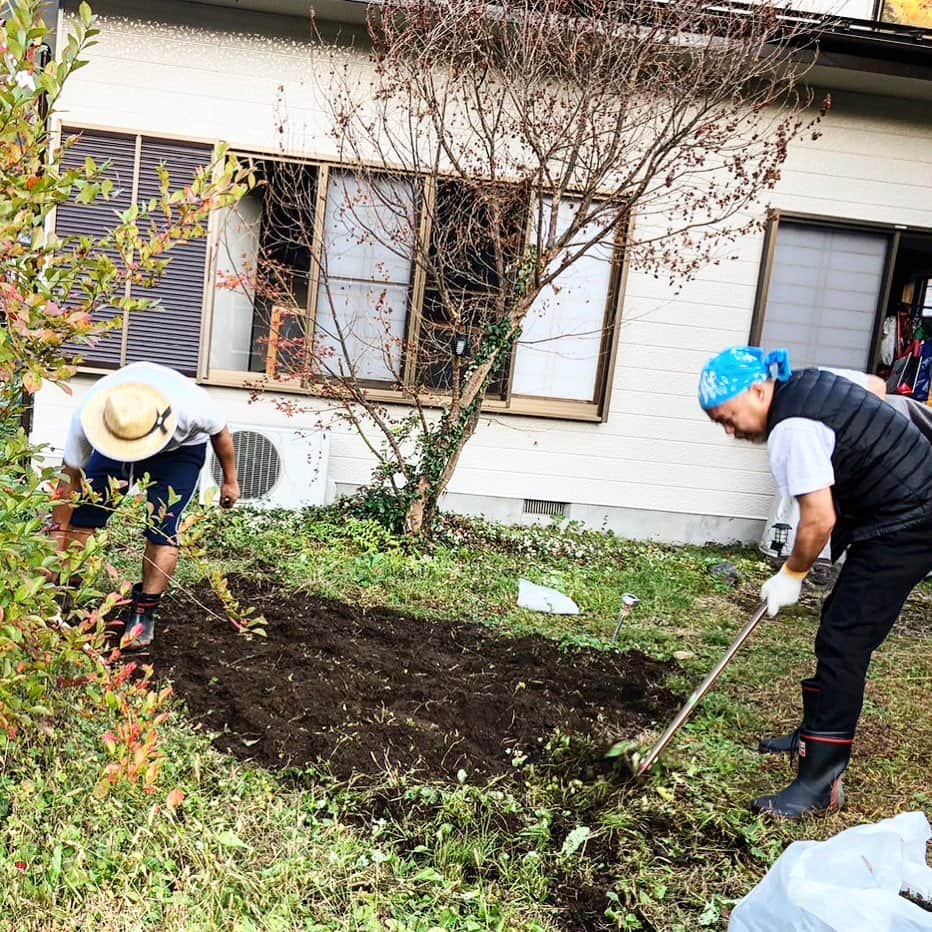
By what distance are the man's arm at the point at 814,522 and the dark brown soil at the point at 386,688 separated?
1156 millimetres

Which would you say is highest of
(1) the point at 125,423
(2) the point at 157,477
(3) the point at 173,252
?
(3) the point at 173,252

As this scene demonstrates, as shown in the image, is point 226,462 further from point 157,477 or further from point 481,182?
point 481,182

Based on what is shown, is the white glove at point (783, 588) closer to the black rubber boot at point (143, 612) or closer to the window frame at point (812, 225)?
the black rubber boot at point (143, 612)

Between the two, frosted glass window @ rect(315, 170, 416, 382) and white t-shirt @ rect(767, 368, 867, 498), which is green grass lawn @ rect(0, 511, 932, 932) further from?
frosted glass window @ rect(315, 170, 416, 382)

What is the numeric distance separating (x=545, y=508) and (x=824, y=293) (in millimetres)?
2871

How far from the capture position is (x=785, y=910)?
2.00 metres

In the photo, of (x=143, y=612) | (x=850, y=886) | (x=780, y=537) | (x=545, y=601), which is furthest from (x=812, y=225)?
(x=850, y=886)

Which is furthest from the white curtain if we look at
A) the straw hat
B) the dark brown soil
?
the straw hat

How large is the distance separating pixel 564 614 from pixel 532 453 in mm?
2156

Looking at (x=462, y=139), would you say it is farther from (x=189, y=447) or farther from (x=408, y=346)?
(x=189, y=447)

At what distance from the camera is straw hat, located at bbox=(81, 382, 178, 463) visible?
12.3 ft

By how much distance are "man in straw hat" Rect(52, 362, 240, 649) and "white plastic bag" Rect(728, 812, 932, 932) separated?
253 cm

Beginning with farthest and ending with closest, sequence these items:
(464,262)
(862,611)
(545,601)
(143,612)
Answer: (464,262) → (545,601) → (143,612) → (862,611)

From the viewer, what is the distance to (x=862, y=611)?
3.23 metres
